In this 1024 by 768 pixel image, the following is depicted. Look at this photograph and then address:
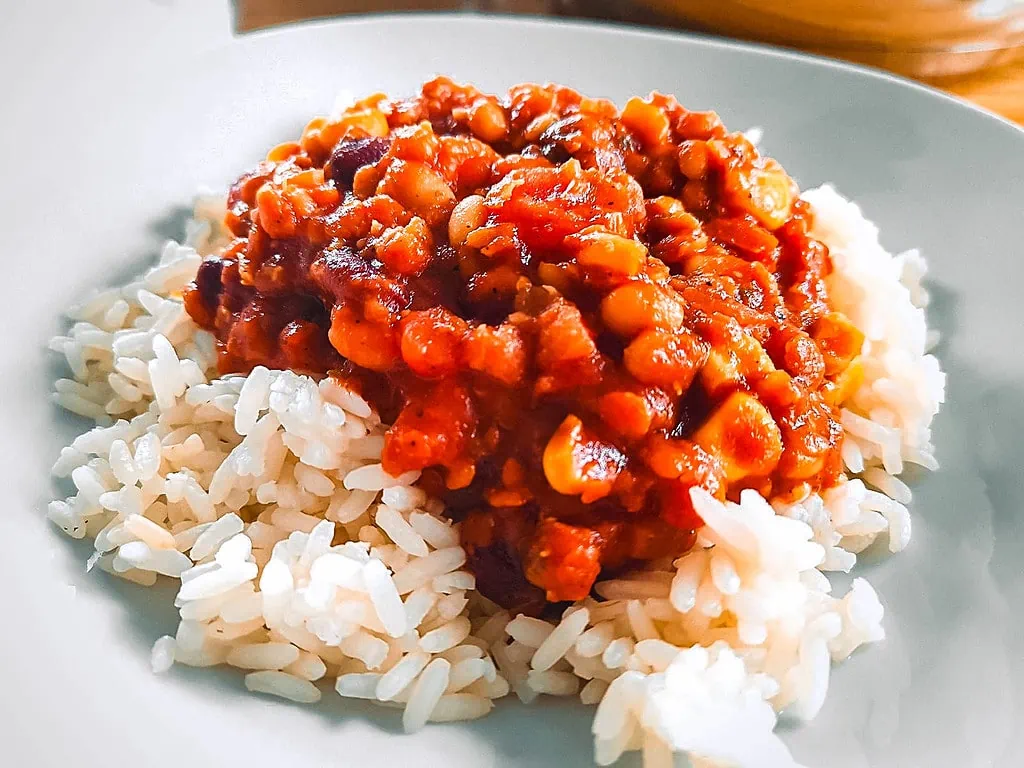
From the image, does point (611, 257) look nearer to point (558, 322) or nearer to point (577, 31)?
point (558, 322)

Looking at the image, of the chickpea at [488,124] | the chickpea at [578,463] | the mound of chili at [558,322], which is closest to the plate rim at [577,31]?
the mound of chili at [558,322]

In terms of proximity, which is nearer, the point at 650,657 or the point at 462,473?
the point at 650,657

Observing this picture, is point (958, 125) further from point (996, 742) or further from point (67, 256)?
point (67, 256)

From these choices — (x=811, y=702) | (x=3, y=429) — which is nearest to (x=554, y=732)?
(x=811, y=702)

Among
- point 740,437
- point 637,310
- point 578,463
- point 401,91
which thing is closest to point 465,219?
point 637,310

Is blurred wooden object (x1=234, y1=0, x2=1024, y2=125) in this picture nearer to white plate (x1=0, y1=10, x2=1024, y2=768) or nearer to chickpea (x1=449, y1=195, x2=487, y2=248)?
white plate (x1=0, y1=10, x2=1024, y2=768)

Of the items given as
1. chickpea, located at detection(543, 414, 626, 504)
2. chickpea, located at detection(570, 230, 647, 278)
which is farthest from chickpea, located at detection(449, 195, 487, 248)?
chickpea, located at detection(543, 414, 626, 504)
